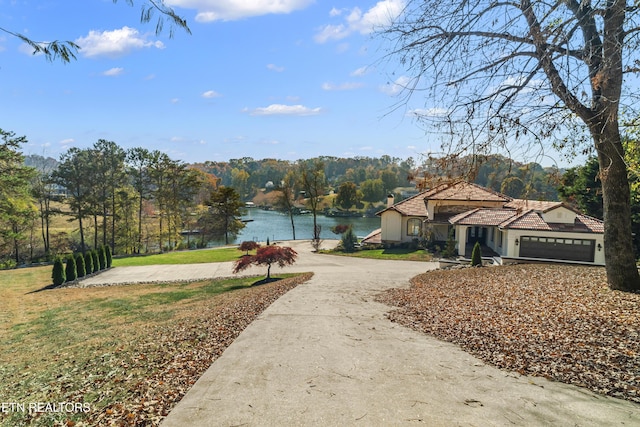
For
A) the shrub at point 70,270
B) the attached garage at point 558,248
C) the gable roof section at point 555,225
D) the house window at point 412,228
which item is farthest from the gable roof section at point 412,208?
the shrub at point 70,270

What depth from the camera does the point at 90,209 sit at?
39188mm

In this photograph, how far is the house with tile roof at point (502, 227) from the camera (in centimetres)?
2117

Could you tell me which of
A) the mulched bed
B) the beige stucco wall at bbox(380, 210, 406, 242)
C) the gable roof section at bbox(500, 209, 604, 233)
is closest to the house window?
the beige stucco wall at bbox(380, 210, 406, 242)

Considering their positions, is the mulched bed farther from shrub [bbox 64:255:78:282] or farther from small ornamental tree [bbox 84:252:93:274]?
small ornamental tree [bbox 84:252:93:274]

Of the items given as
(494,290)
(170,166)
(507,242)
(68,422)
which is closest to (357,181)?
(170,166)

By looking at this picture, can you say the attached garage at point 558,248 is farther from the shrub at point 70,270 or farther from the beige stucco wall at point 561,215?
the shrub at point 70,270

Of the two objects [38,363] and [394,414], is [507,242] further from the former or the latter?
[38,363]

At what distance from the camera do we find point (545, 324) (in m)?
7.53

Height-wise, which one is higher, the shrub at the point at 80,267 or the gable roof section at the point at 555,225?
the gable roof section at the point at 555,225

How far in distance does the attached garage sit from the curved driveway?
17014mm

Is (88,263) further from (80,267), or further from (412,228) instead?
(412,228)

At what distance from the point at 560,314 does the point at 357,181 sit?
122937 millimetres

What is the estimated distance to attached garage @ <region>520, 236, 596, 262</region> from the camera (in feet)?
68.9

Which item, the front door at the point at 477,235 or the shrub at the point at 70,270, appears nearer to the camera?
the shrub at the point at 70,270
